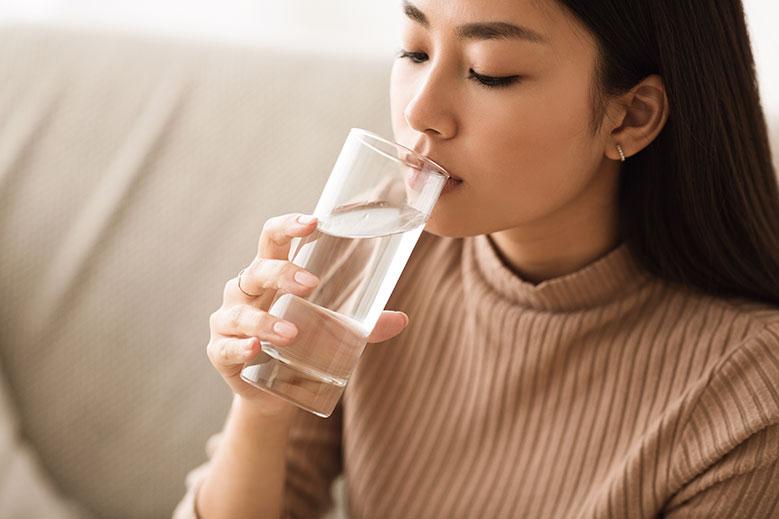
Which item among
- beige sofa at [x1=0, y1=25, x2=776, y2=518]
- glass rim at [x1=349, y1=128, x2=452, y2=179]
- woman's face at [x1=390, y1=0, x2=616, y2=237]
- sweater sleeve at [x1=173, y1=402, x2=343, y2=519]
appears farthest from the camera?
beige sofa at [x1=0, y1=25, x2=776, y2=518]

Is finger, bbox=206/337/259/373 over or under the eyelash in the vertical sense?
under

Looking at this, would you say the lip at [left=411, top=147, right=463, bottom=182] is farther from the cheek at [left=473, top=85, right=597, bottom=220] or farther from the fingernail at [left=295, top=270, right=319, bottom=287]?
the fingernail at [left=295, top=270, right=319, bottom=287]

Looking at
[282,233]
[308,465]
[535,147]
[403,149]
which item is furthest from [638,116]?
[308,465]

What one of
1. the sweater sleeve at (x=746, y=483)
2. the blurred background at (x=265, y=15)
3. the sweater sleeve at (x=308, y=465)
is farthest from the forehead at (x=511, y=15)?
the blurred background at (x=265, y=15)

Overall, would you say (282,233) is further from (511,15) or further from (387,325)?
(511,15)

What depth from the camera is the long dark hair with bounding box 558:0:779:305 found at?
1.15 m

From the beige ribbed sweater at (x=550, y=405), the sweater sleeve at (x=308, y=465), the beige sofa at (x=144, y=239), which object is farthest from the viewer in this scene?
the beige sofa at (x=144, y=239)

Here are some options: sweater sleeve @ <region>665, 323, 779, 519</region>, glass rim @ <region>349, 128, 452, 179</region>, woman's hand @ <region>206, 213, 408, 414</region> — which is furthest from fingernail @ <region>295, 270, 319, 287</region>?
sweater sleeve @ <region>665, 323, 779, 519</region>

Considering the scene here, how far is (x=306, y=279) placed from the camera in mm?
1013

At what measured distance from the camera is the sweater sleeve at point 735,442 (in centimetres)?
117

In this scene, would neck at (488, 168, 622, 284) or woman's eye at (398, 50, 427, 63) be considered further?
neck at (488, 168, 622, 284)

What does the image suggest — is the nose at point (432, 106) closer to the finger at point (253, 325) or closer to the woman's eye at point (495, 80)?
the woman's eye at point (495, 80)

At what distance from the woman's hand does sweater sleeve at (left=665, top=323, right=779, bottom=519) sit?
1.26 ft

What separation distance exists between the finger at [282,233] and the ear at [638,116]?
0.42 m
